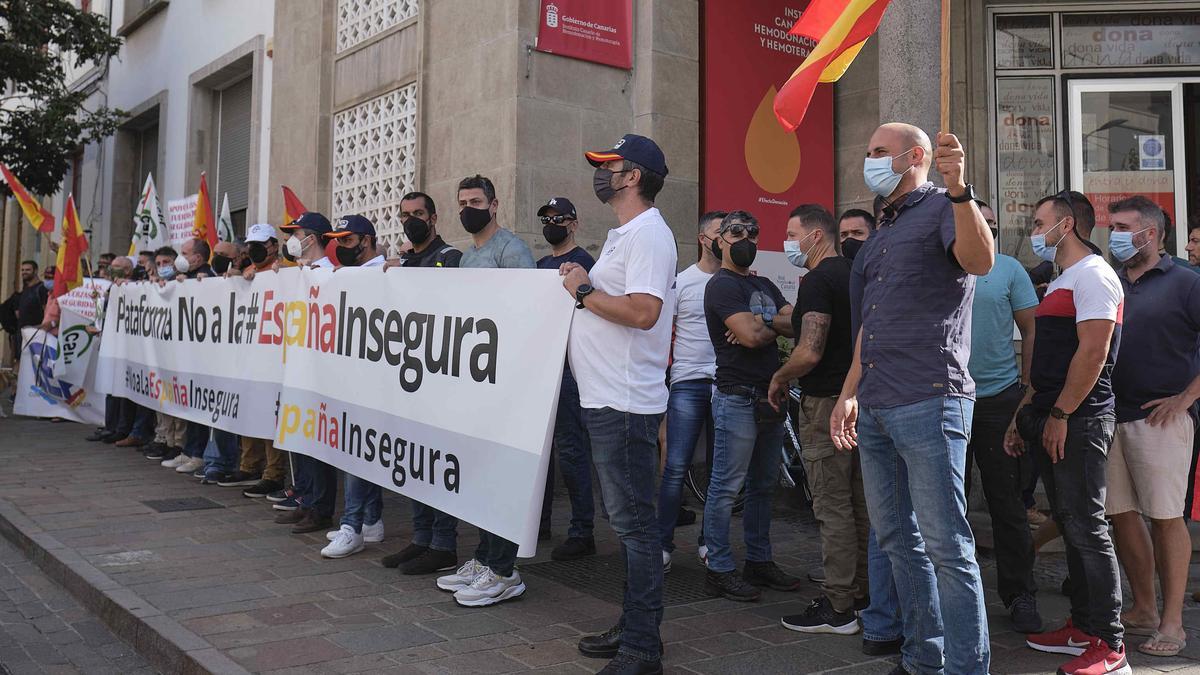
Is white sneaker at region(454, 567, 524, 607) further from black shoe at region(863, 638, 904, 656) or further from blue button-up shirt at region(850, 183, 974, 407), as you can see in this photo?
blue button-up shirt at region(850, 183, 974, 407)

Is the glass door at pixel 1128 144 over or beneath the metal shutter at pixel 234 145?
beneath

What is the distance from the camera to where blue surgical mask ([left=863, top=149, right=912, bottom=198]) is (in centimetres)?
352

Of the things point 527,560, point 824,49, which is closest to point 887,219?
point 824,49

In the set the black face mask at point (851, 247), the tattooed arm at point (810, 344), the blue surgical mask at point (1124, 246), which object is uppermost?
the black face mask at point (851, 247)

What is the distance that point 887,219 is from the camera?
12.2 feet

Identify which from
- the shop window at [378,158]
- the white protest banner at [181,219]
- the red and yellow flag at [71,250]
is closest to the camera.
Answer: the shop window at [378,158]

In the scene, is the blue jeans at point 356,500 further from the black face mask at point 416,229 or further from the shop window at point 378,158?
the shop window at point 378,158

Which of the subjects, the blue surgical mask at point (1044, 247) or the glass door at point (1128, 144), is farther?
the glass door at point (1128, 144)

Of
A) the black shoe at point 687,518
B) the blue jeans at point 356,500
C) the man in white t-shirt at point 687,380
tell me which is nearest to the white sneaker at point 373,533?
the blue jeans at point 356,500

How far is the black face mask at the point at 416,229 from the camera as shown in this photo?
5926 mm

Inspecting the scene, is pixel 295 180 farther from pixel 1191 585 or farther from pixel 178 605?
pixel 1191 585

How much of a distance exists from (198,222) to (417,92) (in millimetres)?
3228

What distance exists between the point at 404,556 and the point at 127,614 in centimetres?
146

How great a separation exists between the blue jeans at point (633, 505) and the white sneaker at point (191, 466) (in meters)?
6.14
